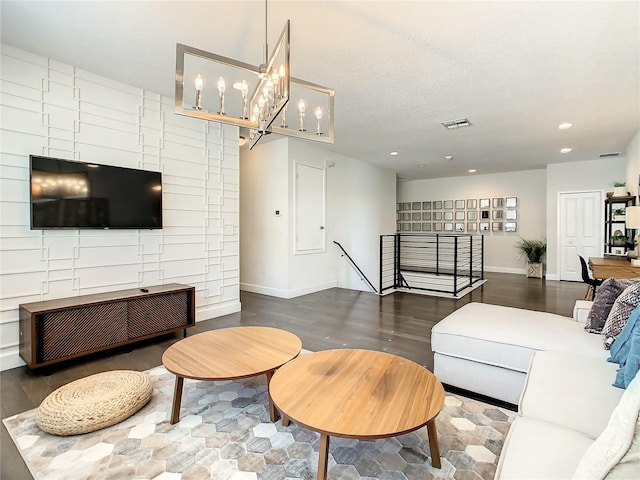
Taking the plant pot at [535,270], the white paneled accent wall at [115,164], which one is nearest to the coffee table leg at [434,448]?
the white paneled accent wall at [115,164]

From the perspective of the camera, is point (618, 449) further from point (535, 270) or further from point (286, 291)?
point (535, 270)

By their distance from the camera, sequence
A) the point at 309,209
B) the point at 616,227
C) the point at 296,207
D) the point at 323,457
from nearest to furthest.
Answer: the point at 323,457 < the point at 296,207 < the point at 309,209 < the point at 616,227

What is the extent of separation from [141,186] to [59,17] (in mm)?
1539

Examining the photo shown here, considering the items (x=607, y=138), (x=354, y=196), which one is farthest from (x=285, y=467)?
(x=607, y=138)

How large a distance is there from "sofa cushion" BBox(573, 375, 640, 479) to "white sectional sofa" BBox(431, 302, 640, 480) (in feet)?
0.04

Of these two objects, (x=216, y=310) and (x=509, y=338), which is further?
(x=216, y=310)

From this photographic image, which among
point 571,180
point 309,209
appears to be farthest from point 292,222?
point 571,180

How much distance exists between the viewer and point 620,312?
188 cm

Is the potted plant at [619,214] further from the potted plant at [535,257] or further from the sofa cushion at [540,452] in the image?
the sofa cushion at [540,452]

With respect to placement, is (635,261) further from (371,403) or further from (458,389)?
(371,403)

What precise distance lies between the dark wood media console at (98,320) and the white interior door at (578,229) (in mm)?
7797

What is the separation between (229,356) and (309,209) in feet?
12.9

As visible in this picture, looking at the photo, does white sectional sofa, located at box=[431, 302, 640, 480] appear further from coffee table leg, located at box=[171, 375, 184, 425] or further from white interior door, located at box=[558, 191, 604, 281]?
white interior door, located at box=[558, 191, 604, 281]

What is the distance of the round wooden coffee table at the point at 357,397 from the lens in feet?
4.30
